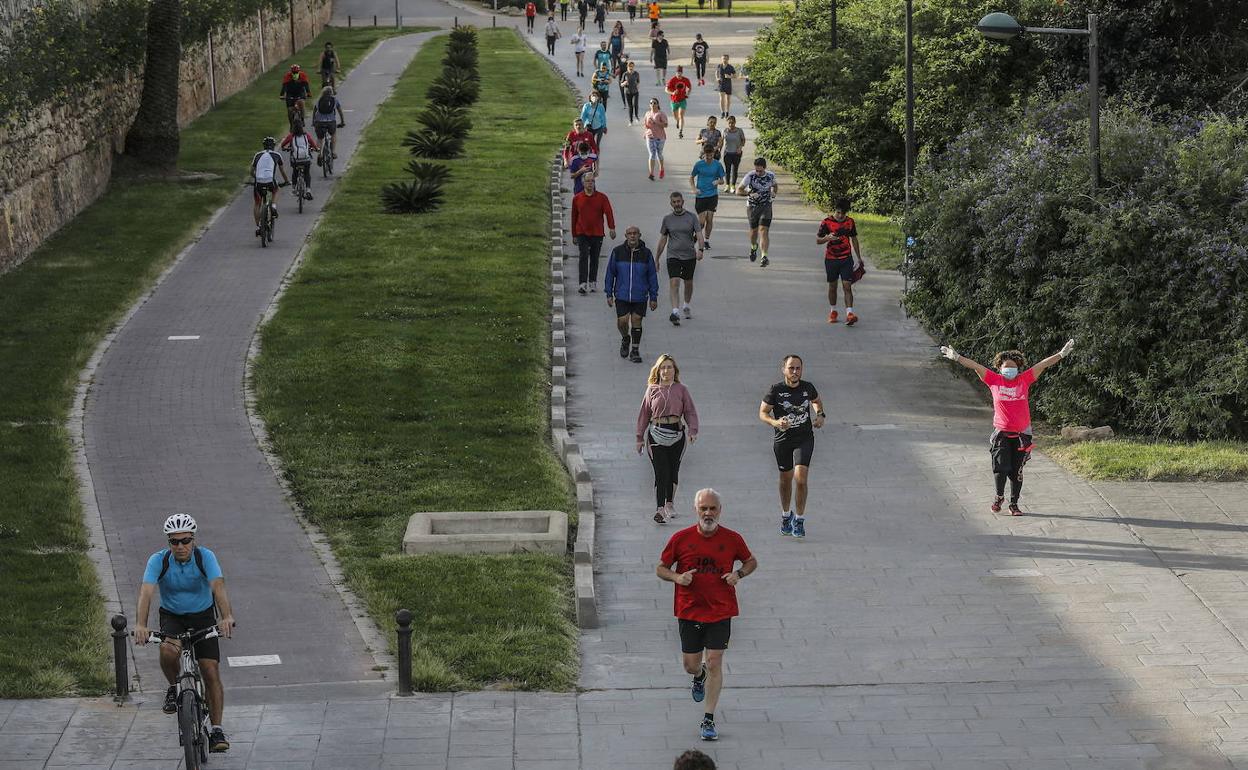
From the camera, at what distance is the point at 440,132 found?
122 feet

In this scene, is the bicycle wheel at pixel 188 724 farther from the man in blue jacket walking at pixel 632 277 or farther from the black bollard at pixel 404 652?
the man in blue jacket walking at pixel 632 277

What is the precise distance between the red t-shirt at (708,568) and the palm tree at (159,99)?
2387 cm

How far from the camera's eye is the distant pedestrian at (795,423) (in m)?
14.0

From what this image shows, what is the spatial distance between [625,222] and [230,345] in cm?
993

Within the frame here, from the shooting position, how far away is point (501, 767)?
9.92 metres

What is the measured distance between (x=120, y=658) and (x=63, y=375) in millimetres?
8970

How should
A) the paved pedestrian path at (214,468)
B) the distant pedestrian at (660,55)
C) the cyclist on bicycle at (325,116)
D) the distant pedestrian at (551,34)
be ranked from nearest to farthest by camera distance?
1. the paved pedestrian path at (214,468)
2. the cyclist on bicycle at (325,116)
3. the distant pedestrian at (660,55)
4. the distant pedestrian at (551,34)

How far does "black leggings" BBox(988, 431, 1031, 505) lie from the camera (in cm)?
1465

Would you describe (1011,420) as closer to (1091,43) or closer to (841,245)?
(1091,43)

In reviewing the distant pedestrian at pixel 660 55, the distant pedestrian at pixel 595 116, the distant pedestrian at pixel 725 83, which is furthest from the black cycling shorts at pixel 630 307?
the distant pedestrian at pixel 660 55

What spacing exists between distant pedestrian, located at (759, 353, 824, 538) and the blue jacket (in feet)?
17.6

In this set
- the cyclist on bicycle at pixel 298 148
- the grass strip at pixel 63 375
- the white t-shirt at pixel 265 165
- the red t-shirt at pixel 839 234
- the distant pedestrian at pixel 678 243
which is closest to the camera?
the grass strip at pixel 63 375

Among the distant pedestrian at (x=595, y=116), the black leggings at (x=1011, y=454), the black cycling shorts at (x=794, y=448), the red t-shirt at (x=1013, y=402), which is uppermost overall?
the distant pedestrian at (x=595, y=116)

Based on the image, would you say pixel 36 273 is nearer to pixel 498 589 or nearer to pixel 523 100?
pixel 498 589
